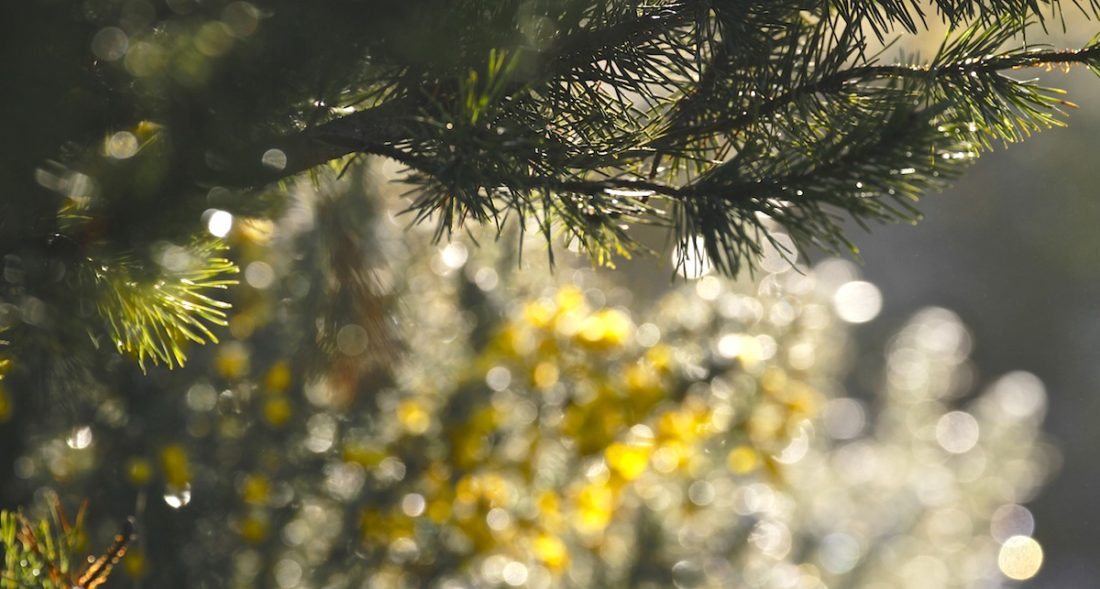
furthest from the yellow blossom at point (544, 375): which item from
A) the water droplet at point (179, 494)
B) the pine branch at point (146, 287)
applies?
the pine branch at point (146, 287)

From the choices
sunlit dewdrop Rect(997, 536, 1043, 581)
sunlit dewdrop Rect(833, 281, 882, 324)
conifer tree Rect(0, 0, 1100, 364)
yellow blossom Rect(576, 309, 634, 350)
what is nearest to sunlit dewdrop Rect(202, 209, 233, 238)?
conifer tree Rect(0, 0, 1100, 364)

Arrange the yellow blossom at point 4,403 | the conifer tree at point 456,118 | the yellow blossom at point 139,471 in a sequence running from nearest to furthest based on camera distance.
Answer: the conifer tree at point 456,118 → the yellow blossom at point 4,403 → the yellow blossom at point 139,471

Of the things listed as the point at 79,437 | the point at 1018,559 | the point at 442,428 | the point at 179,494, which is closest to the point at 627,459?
the point at 442,428

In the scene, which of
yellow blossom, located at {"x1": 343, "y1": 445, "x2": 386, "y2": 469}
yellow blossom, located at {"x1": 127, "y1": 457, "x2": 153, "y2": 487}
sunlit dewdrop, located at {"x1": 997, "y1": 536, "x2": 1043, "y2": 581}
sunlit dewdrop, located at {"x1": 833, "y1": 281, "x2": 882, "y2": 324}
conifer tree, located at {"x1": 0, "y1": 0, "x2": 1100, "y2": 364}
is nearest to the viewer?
conifer tree, located at {"x1": 0, "y1": 0, "x2": 1100, "y2": 364}

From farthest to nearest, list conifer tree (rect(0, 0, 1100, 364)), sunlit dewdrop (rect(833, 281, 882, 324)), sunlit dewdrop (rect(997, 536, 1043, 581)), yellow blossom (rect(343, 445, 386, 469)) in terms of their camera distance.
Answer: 1. sunlit dewdrop (rect(997, 536, 1043, 581))
2. sunlit dewdrop (rect(833, 281, 882, 324))
3. yellow blossom (rect(343, 445, 386, 469))
4. conifer tree (rect(0, 0, 1100, 364))

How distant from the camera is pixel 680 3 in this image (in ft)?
2.19

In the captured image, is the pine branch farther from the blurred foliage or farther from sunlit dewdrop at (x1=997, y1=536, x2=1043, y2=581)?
sunlit dewdrop at (x1=997, y1=536, x2=1043, y2=581)

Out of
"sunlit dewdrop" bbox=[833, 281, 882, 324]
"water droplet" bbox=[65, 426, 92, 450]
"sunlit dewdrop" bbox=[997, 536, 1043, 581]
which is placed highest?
"sunlit dewdrop" bbox=[833, 281, 882, 324]

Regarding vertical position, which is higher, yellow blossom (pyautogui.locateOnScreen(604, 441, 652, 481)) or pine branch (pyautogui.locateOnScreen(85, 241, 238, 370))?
pine branch (pyautogui.locateOnScreen(85, 241, 238, 370))

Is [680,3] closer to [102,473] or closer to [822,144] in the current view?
[822,144]

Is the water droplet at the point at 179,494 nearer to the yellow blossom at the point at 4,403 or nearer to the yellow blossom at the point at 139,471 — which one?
the yellow blossom at the point at 139,471

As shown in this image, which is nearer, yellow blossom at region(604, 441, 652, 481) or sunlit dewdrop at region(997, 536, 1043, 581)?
yellow blossom at region(604, 441, 652, 481)

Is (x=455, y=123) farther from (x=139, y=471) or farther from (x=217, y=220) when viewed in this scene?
(x=139, y=471)

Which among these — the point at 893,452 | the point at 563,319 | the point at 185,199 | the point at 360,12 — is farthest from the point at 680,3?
the point at 893,452
